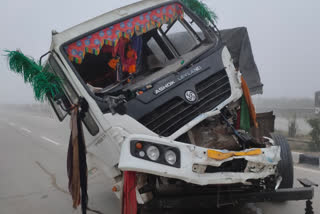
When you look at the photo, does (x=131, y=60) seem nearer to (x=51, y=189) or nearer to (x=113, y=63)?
(x=113, y=63)

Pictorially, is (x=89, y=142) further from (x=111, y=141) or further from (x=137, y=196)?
(x=137, y=196)

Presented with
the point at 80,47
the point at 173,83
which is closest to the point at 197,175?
the point at 173,83

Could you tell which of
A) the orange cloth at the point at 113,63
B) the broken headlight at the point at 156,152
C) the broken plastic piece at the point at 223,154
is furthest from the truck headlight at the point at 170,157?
Result: the orange cloth at the point at 113,63

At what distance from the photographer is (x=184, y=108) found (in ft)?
10.5

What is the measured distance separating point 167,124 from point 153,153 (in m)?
0.59

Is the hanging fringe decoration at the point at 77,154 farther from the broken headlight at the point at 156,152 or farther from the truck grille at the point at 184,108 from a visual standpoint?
the broken headlight at the point at 156,152

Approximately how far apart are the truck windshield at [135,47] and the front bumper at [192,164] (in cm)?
115

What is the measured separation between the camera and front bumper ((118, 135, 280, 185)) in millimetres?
2441

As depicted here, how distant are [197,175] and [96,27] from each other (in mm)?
1981

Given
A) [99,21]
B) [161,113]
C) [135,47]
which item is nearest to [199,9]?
[135,47]

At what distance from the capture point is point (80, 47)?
3.16 metres

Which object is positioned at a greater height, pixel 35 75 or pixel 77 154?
pixel 35 75

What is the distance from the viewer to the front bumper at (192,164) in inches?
Result: 96.1

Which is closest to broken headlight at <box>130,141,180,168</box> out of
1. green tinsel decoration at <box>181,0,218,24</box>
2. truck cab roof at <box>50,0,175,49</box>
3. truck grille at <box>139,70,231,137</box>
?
truck grille at <box>139,70,231,137</box>
